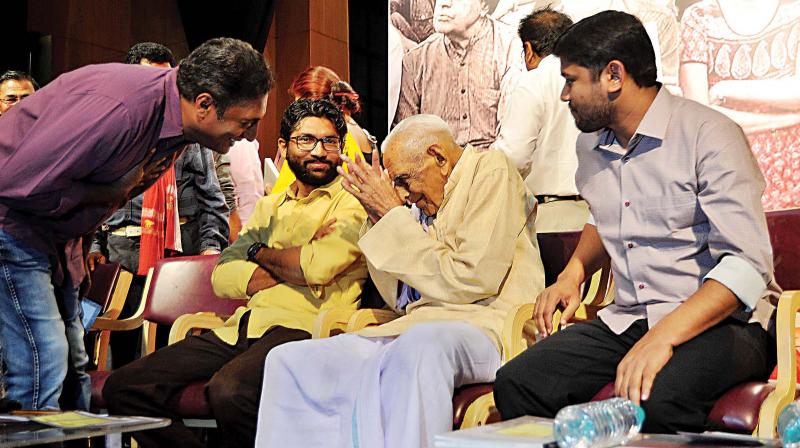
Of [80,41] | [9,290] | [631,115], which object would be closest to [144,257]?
[9,290]

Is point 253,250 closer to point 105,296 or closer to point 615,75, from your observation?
point 105,296

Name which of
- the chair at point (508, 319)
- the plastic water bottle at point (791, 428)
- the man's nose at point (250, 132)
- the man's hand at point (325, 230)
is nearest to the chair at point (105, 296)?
the man's hand at point (325, 230)

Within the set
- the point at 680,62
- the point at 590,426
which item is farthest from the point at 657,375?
the point at 680,62

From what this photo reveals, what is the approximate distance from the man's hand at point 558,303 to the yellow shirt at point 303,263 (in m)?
0.81

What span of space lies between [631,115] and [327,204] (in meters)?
1.25

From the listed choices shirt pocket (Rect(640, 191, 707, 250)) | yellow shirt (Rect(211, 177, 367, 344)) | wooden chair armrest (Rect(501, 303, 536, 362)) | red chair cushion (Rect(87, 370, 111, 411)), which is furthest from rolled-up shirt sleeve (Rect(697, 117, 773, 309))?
red chair cushion (Rect(87, 370, 111, 411))

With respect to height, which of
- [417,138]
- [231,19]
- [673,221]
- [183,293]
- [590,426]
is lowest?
[183,293]

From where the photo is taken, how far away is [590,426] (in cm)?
132

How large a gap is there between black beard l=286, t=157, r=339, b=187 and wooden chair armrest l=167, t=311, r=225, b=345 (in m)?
0.60

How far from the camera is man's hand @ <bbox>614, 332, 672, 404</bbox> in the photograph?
2.08 metres

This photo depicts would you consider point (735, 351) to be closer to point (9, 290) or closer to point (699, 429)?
point (699, 429)

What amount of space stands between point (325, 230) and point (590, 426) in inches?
76.2

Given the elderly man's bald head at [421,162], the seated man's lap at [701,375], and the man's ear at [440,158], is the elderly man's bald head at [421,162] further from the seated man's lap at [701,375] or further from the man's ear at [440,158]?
the seated man's lap at [701,375]

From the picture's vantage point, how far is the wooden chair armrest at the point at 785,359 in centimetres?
200
